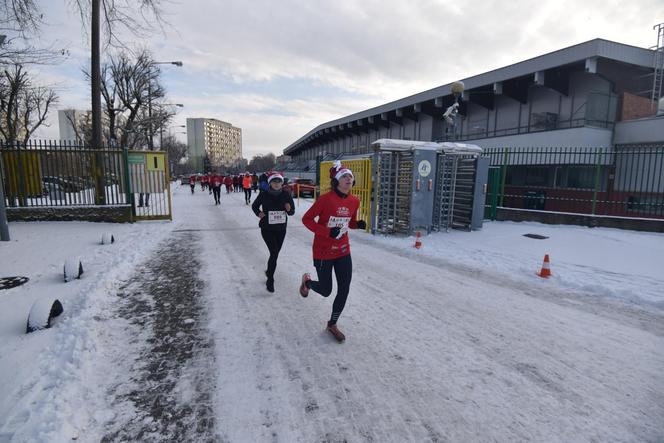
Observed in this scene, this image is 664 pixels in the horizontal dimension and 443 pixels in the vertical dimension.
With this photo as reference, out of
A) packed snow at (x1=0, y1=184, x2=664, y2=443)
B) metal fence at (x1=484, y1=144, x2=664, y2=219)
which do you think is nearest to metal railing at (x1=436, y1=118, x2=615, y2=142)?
metal fence at (x1=484, y1=144, x2=664, y2=219)

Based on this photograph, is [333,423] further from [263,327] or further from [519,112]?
[519,112]

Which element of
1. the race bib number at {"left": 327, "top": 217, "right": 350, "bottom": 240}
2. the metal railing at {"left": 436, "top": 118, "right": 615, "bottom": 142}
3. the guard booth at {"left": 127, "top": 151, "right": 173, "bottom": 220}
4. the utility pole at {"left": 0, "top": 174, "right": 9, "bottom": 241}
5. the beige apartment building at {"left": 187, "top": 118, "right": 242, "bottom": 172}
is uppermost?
the beige apartment building at {"left": 187, "top": 118, "right": 242, "bottom": 172}

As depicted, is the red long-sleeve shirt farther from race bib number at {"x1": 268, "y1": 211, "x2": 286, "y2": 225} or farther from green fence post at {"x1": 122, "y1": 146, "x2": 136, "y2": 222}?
green fence post at {"x1": 122, "y1": 146, "x2": 136, "y2": 222}

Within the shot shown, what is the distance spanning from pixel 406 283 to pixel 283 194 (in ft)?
8.71

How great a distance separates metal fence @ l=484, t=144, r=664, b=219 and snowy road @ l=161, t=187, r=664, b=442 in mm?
8118

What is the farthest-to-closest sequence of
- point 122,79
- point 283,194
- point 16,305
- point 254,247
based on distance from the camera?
point 122,79 < point 254,247 < point 283,194 < point 16,305

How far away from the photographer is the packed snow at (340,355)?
2660 millimetres

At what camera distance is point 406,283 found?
20.4 feet

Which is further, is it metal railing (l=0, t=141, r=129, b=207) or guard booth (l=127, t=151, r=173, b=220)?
guard booth (l=127, t=151, r=173, b=220)

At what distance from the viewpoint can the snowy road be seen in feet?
8.74

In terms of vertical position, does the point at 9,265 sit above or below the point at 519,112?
below

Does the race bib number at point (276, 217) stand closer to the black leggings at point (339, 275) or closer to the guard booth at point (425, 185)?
the black leggings at point (339, 275)

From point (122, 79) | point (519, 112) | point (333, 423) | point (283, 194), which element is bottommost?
point (333, 423)

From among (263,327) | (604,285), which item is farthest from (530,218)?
(263,327)
